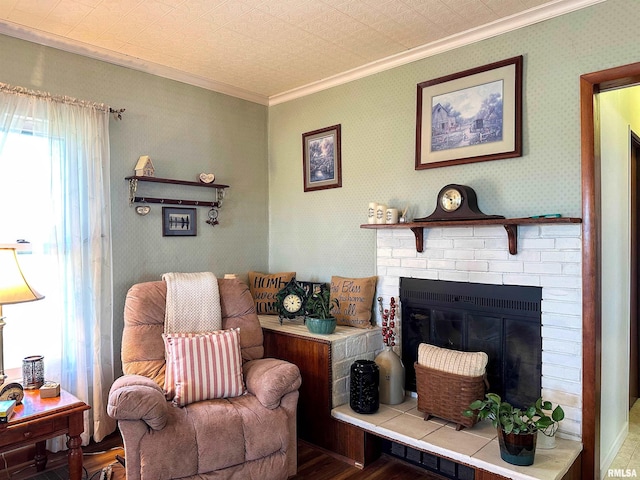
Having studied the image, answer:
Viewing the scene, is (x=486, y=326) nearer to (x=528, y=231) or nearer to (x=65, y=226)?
(x=528, y=231)

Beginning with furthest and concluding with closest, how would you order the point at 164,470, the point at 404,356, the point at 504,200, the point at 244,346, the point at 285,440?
the point at 404,356, the point at 244,346, the point at 504,200, the point at 285,440, the point at 164,470

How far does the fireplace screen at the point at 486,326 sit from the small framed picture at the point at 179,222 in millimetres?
1668

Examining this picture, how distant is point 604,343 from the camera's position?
257 cm

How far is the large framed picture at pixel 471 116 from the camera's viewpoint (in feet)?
8.81

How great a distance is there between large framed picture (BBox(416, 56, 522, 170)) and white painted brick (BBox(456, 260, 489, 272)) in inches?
24.5

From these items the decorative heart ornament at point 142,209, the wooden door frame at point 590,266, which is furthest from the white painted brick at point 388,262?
the decorative heart ornament at point 142,209

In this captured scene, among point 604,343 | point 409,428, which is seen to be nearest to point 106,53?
point 409,428

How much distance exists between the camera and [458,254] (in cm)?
290

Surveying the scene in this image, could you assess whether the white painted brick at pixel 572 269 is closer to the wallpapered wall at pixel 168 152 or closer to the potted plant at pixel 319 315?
the potted plant at pixel 319 315

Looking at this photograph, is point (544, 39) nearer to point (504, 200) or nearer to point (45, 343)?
point (504, 200)

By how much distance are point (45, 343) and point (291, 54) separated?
7.96ft

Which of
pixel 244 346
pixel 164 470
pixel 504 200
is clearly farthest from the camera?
pixel 244 346

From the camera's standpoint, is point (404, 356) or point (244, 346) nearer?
point (244, 346)

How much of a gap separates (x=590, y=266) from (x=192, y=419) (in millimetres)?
2177
